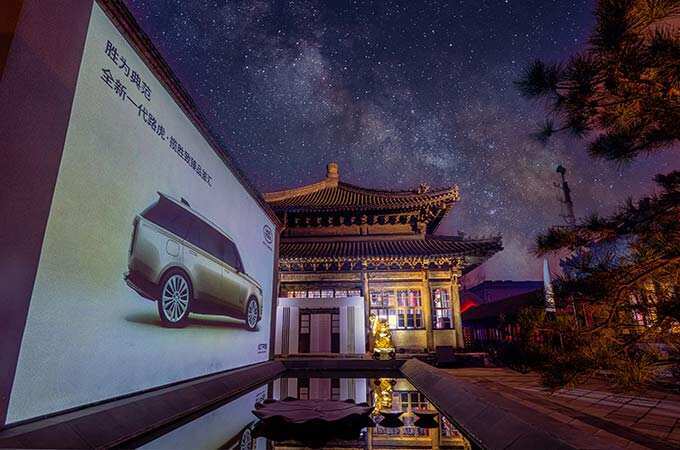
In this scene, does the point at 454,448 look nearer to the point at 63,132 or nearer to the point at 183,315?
the point at 183,315

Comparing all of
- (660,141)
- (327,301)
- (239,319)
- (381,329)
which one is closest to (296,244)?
(327,301)

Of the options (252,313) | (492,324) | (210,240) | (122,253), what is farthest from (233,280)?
(492,324)

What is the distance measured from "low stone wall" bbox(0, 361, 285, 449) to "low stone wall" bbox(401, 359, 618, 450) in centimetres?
275

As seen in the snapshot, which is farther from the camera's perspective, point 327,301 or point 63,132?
point 327,301

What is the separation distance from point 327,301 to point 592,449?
10.7m

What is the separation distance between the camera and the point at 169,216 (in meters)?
3.86

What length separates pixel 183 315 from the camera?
159 inches

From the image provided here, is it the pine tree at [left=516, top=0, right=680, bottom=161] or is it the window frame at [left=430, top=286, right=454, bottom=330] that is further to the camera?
the window frame at [left=430, top=286, right=454, bottom=330]

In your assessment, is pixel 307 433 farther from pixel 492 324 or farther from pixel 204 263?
pixel 492 324

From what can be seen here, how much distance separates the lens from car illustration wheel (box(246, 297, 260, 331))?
242 inches

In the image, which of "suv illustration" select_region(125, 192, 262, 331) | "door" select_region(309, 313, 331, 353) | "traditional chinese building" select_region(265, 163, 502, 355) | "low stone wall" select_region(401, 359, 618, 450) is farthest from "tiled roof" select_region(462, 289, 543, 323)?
"suv illustration" select_region(125, 192, 262, 331)

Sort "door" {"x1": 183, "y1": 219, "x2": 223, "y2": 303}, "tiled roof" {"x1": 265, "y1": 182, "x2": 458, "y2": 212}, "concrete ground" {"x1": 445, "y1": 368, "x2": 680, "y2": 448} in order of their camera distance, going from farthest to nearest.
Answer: "tiled roof" {"x1": 265, "y1": 182, "x2": 458, "y2": 212} → "door" {"x1": 183, "y1": 219, "x2": 223, "y2": 303} → "concrete ground" {"x1": 445, "y1": 368, "x2": 680, "y2": 448}

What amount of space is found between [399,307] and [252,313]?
7.34 m

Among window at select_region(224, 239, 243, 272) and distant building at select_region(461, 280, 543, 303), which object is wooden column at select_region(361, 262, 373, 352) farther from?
distant building at select_region(461, 280, 543, 303)
